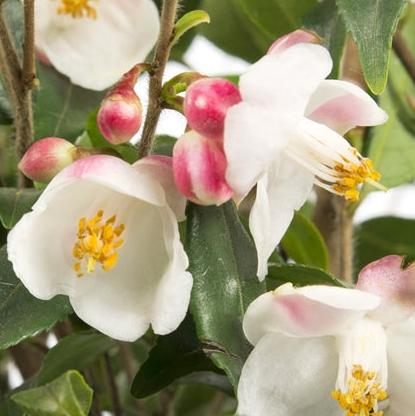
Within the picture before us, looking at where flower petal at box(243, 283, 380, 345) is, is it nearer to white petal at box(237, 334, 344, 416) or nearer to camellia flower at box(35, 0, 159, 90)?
white petal at box(237, 334, 344, 416)

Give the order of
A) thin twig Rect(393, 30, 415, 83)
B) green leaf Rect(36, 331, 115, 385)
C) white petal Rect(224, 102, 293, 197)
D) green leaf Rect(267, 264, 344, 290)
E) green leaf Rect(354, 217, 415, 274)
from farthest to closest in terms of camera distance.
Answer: green leaf Rect(354, 217, 415, 274), thin twig Rect(393, 30, 415, 83), green leaf Rect(36, 331, 115, 385), green leaf Rect(267, 264, 344, 290), white petal Rect(224, 102, 293, 197)

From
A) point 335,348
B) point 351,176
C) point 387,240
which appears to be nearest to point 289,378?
point 335,348

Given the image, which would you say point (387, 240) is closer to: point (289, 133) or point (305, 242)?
point (305, 242)

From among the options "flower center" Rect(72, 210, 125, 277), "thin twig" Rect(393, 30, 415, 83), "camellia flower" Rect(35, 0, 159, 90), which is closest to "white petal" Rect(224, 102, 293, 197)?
"flower center" Rect(72, 210, 125, 277)

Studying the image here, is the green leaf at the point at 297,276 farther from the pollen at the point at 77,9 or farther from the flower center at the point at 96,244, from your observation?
the pollen at the point at 77,9

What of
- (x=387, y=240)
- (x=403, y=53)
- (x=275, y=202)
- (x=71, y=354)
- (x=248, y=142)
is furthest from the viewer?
(x=387, y=240)

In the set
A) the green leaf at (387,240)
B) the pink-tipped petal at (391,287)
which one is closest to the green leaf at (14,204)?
the pink-tipped petal at (391,287)
